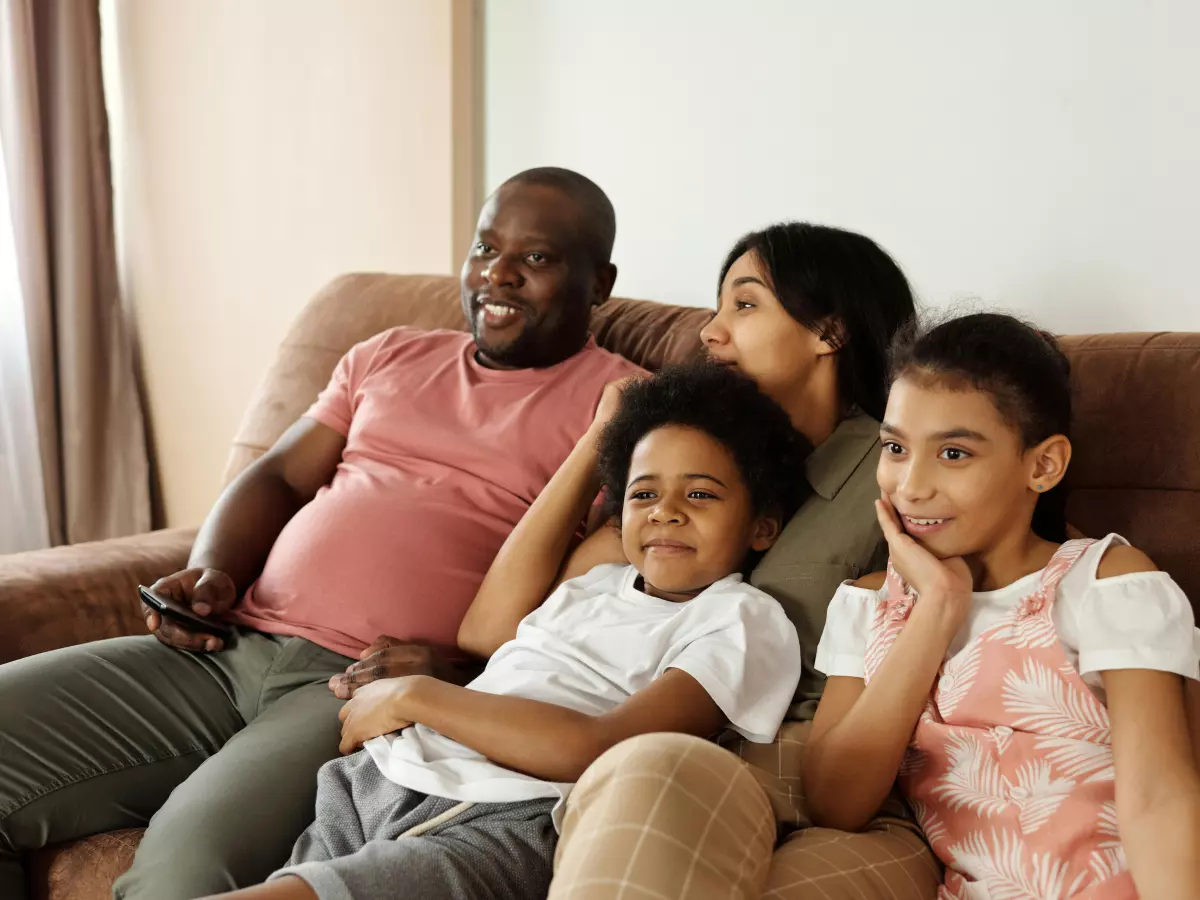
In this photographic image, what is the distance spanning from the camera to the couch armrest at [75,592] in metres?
1.71

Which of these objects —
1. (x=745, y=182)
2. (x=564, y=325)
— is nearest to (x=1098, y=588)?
(x=564, y=325)

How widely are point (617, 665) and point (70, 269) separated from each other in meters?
2.48

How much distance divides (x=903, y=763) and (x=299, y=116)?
230 centimetres

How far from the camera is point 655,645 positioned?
1315 mm

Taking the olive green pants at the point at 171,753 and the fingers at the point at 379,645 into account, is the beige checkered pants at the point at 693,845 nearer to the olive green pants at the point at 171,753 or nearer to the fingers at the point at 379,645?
the olive green pants at the point at 171,753

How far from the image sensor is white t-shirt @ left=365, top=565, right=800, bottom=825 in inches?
47.6

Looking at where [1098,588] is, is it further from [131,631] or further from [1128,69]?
[131,631]

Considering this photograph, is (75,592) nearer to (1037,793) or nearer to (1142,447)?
(1037,793)

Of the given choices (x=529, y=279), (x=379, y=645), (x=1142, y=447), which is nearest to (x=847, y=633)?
(x=1142, y=447)

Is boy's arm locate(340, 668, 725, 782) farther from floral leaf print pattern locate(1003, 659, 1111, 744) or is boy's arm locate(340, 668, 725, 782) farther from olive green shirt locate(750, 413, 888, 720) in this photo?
floral leaf print pattern locate(1003, 659, 1111, 744)

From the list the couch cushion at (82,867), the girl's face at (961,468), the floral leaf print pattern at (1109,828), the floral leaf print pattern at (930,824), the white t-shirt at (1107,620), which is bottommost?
the couch cushion at (82,867)

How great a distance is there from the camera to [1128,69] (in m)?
1.60

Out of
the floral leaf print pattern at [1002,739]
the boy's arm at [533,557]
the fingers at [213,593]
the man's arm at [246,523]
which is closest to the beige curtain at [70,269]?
the man's arm at [246,523]

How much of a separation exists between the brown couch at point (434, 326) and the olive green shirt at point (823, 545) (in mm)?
252
